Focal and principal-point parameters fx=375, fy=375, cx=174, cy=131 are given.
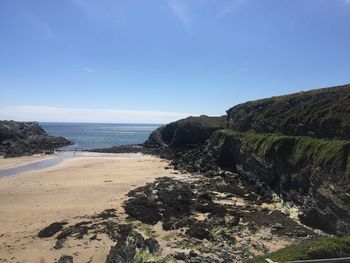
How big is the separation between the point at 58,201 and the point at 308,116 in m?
29.1

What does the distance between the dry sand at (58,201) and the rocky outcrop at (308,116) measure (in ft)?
52.7

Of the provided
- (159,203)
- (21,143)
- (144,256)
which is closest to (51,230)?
(144,256)

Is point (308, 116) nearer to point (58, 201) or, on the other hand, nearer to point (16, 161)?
point (58, 201)

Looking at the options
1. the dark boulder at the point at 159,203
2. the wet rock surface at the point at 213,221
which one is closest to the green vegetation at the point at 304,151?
the wet rock surface at the point at 213,221

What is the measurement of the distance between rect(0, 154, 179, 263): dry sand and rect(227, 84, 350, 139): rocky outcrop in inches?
633

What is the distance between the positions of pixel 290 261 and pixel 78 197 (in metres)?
28.9

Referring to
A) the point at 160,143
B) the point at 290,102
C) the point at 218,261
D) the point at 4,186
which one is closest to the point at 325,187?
the point at 218,261

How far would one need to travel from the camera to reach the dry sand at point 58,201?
A: 22.9 m

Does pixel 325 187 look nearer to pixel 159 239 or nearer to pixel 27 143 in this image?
pixel 159 239

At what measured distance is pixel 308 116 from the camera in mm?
43688

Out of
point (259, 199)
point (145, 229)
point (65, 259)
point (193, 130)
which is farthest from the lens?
point (193, 130)

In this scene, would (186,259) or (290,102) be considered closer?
(186,259)

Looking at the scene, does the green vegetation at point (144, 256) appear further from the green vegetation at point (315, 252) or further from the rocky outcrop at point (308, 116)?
the rocky outcrop at point (308, 116)

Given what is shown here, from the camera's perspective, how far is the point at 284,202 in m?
33.8
